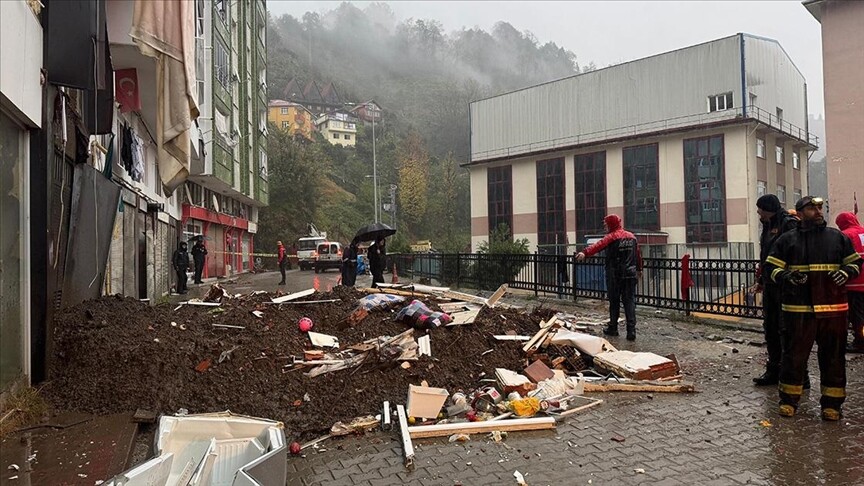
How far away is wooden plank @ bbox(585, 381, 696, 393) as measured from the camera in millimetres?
5738

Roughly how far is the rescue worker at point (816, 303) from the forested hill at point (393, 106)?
27.4 m

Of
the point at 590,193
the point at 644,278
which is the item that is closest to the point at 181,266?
the point at 644,278

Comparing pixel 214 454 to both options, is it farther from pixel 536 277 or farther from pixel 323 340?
pixel 536 277

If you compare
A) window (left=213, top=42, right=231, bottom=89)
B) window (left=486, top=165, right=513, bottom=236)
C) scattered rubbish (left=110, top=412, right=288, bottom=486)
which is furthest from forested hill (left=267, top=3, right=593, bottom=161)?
scattered rubbish (left=110, top=412, right=288, bottom=486)

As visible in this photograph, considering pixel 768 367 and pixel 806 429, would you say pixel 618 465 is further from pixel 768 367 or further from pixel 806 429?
pixel 768 367

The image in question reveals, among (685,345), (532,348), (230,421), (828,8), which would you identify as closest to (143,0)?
(230,421)

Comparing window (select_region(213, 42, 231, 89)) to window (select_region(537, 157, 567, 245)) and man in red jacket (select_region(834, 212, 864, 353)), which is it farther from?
man in red jacket (select_region(834, 212, 864, 353))

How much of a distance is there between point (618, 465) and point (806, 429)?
1839mm

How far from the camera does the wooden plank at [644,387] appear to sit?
5738 millimetres

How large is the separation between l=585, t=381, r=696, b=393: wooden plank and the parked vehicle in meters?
32.7

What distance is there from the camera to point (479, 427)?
460cm

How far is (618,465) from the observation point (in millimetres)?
3945

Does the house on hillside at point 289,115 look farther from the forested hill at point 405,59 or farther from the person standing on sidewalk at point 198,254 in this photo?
the person standing on sidewalk at point 198,254

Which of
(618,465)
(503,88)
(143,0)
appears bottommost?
(618,465)
